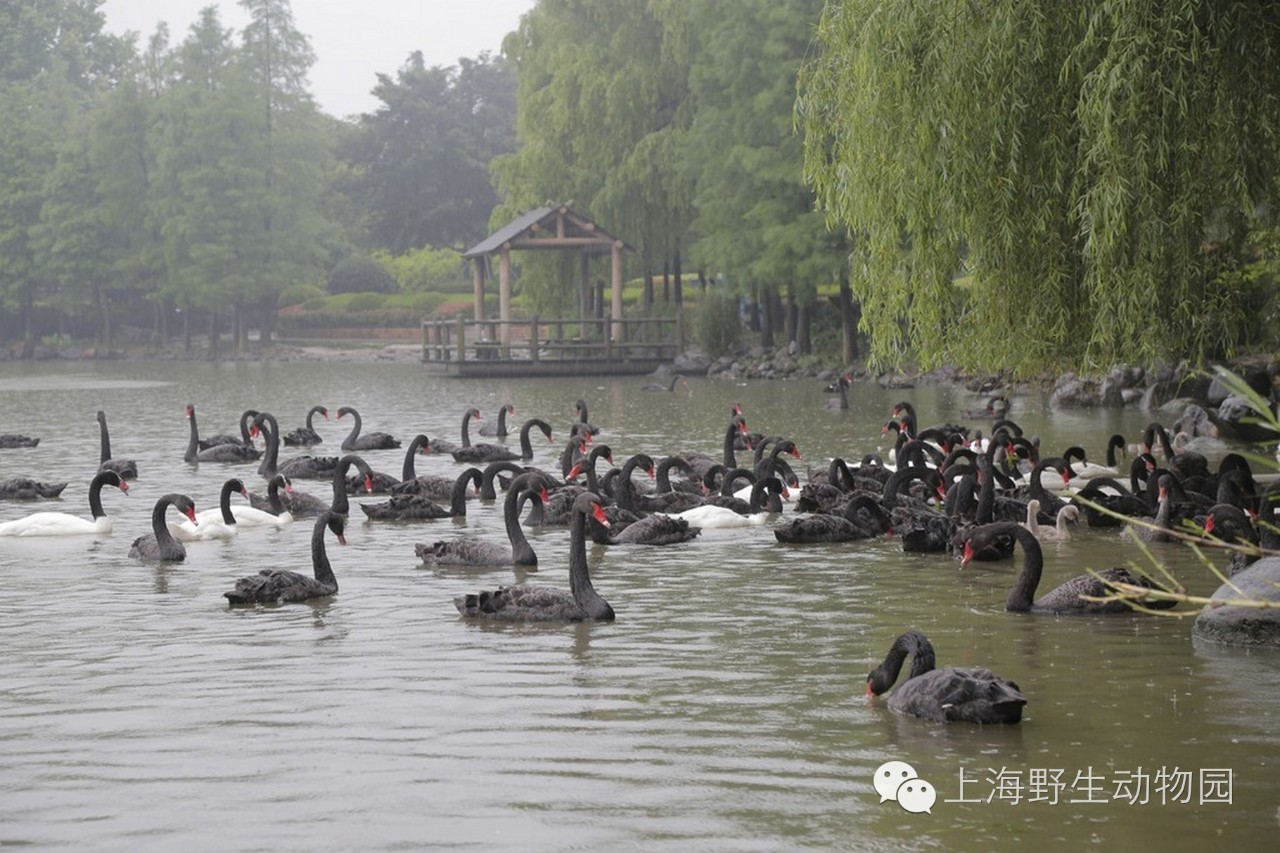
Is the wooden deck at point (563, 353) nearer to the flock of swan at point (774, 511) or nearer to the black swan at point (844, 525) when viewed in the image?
the flock of swan at point (774, 511)

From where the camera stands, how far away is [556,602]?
11242 mm

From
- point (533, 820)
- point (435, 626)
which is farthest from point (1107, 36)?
point (533, 820)

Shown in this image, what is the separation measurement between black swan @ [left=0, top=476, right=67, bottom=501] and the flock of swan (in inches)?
0.6

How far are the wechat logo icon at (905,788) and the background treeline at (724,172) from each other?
20.9 ft

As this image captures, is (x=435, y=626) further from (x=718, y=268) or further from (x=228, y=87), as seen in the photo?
(x=228, y=87)

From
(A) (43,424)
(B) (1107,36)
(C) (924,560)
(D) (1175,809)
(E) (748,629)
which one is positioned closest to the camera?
(D) (1175,809)

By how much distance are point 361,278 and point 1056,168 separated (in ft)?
240

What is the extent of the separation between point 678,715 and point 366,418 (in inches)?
1033

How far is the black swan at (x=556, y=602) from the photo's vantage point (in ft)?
36.8

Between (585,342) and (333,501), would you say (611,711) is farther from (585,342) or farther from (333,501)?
(585,342)

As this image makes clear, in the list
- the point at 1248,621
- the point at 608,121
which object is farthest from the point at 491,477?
the point at 608,121

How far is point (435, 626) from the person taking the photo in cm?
1124

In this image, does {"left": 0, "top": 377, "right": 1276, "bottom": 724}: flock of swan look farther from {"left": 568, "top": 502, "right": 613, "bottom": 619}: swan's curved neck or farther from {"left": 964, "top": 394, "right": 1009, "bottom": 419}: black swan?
{"left": 964, "top": 394, "right": 1009, "bottom": 419}: black swan

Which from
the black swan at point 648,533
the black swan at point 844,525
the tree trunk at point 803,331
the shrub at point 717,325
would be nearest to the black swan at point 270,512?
the black swan at point 648,533
